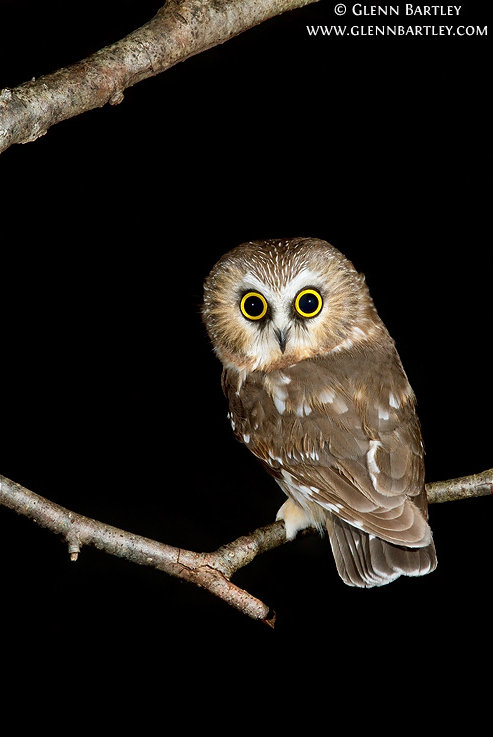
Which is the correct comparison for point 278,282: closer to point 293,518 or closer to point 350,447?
point 350,447

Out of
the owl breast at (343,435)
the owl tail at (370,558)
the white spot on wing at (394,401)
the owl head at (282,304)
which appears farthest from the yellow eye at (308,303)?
the owl tail at (370,558)

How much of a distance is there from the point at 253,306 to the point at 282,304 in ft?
0.31

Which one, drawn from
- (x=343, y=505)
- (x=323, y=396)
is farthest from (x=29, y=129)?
(x=343, y=505)

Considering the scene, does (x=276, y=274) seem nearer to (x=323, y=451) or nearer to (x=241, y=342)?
(x=241, y=342)

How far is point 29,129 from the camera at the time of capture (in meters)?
A: 1.49

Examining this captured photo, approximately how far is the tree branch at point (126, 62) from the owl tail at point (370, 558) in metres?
1.14

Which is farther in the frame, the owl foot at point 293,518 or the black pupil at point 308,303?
the owl foot at point 293,518

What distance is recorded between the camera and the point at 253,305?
6.41ft

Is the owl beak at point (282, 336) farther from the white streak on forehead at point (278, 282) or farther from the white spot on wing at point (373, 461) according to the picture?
the white spot on wing at point (373, 461)

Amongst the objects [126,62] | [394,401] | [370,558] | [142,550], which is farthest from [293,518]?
[126,62]

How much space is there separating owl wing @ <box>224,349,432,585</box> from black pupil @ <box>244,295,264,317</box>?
0.63 feet

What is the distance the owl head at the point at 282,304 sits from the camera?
6.18 feet

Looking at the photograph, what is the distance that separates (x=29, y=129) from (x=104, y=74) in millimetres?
194

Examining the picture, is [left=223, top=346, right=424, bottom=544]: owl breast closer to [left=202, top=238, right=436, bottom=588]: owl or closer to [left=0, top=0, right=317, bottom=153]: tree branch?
[left=202, top=238, right=436, bottom=588]: owl
